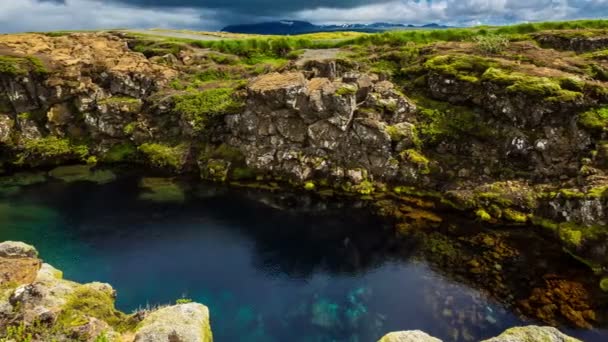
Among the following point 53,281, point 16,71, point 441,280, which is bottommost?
point 441,280

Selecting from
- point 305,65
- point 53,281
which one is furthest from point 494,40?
point 53,281

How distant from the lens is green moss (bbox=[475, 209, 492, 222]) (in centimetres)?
6372

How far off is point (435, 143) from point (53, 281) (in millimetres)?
62300

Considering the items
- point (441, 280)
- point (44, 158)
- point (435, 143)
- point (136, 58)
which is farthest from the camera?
point (136, 58)

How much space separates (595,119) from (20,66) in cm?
10921

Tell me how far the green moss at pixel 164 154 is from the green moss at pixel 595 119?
70.6 m

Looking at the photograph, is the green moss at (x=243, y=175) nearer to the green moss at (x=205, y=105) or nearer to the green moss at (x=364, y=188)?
the green moss at (x=205, y=105)

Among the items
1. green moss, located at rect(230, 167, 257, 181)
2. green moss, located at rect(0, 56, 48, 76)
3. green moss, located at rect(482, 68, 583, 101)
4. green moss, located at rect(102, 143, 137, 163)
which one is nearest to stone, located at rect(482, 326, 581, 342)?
green moss, located at rect(482, 68, 583, 101)

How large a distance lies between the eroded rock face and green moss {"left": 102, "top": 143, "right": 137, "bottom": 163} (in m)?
25.4

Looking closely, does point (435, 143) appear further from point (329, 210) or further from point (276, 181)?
point (276, 181)

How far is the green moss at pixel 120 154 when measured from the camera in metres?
92.8

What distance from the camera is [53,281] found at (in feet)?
122

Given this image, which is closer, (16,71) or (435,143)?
(435,143)

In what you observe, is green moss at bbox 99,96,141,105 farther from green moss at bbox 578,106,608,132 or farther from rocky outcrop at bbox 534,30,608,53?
rocky outcrop at bbox 534,30,608,53
